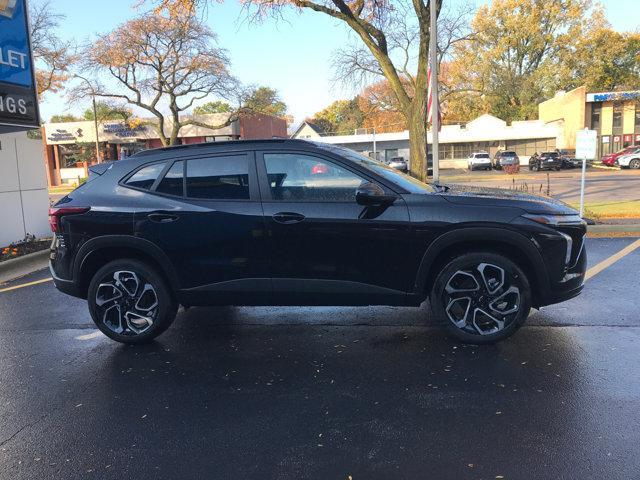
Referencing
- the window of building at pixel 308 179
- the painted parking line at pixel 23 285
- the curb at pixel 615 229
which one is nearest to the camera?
the window of building at pixel 308 179

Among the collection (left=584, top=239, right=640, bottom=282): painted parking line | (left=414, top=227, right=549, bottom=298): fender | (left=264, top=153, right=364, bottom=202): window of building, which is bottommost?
(left=584, top=239, right=640, bottom=282): painted parking line

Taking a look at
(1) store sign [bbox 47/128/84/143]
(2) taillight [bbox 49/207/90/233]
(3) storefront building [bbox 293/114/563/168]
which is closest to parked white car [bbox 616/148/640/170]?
(3) storefront building [bbox 293/114/563/168]

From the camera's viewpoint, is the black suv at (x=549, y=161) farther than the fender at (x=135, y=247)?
Yes

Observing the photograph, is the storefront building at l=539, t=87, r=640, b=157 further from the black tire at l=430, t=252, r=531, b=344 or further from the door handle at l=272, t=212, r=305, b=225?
the door handle at l=272, t=212, r=305, b=225

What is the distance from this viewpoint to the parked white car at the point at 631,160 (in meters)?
37.0

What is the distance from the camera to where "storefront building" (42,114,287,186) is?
4206cm

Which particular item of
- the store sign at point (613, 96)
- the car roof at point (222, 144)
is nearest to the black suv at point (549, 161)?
the store sign at point (613, 96)

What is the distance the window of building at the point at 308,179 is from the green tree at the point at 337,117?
277 ft

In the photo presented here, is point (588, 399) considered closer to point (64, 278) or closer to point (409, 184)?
point (409, 184)

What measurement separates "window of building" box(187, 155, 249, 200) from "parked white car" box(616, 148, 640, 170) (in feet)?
129

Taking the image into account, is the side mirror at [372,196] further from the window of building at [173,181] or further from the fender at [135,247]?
the fender at [135,247]

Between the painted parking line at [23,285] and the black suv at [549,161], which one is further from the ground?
the black suv at [549,161]

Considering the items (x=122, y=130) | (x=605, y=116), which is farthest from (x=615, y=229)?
(x=605, y=116)

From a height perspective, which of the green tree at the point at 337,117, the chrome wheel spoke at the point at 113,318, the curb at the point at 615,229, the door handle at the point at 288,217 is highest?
the green tree at the point at 337,117
